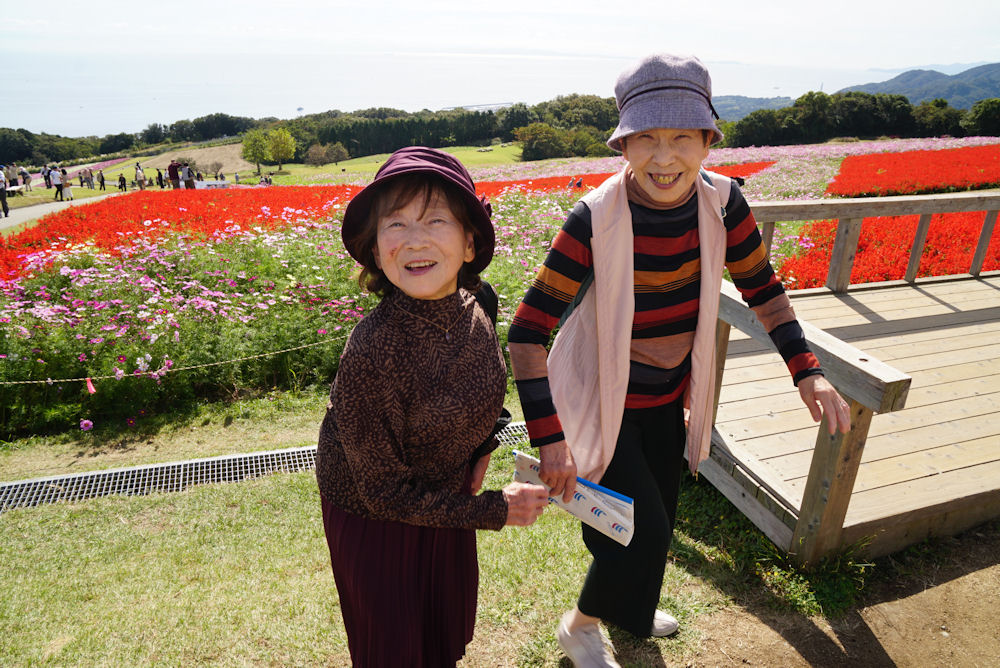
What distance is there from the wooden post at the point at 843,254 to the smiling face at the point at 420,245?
16.5ft

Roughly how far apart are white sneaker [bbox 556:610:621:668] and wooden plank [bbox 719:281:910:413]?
139 centimetres

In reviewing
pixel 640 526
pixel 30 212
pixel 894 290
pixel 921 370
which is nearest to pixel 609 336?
pixel 640 526

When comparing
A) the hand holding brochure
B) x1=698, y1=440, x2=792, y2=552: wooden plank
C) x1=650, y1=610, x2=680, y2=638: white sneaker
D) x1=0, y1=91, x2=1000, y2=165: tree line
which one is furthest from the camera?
x1=0, y1=91, x2=1000, y2=165: tree line

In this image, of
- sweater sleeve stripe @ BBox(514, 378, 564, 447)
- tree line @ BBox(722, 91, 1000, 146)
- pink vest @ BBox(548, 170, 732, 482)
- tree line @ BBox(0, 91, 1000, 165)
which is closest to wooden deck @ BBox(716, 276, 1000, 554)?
pink vest @ BBox(548, 170, 732, 482)

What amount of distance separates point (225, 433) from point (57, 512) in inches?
55.2

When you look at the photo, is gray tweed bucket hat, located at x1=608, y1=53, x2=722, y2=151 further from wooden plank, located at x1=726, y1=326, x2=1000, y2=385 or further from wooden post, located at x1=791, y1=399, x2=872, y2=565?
wooden plank, located at x1=726, y1=326, x2=1000, y2=385

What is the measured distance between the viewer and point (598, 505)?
1725 millimetres

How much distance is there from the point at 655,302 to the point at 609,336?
0.20 metres

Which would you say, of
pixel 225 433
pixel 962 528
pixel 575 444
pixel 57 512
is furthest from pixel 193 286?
pixel 962 528

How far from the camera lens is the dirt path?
247cm

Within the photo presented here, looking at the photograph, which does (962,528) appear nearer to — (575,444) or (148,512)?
(575,444)

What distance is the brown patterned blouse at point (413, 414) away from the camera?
1340 millimetres

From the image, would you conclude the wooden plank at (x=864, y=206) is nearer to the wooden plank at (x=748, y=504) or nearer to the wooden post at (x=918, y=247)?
the wooden post at (x=918, y=247)

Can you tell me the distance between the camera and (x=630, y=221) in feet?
6.00
